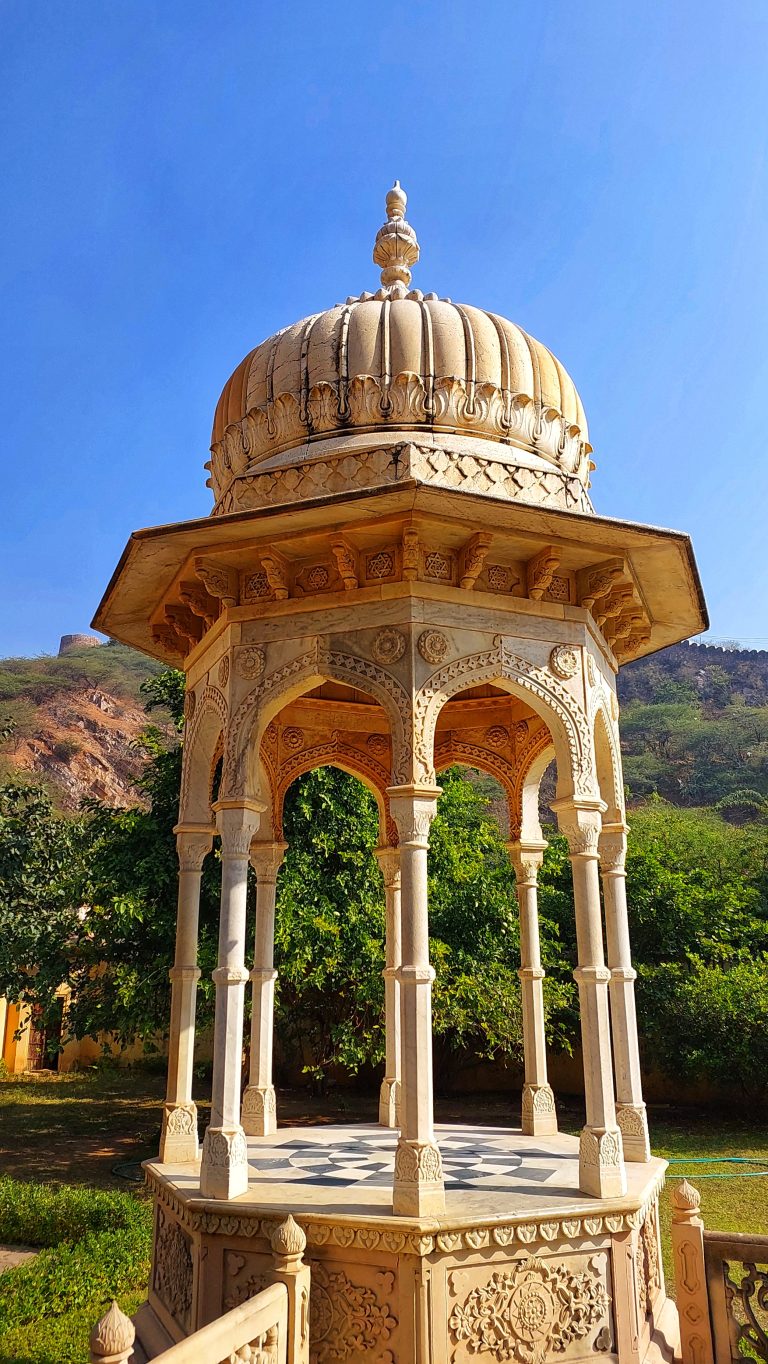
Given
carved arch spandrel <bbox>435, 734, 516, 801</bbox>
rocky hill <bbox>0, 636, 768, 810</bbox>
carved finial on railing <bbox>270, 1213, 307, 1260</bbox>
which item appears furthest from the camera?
rocky hill <bbox>0, 636, 768, 810</bbox>

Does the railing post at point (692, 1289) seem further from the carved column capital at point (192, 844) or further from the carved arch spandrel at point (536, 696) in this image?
the carved column capital at point (192, 844)

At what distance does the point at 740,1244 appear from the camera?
214 inches

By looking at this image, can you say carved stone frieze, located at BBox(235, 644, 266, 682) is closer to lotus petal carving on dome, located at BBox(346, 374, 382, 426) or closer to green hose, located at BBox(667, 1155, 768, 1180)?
lotus petal carving on dome, located at BBox(346, 374, 382, 426)

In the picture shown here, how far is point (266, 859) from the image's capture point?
29.7 ft

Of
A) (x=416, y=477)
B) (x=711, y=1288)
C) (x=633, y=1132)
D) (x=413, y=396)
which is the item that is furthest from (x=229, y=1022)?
(x=413, y=396)

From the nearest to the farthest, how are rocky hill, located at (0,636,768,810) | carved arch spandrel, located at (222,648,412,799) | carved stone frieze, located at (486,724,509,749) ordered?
carved arch spandrel, located at (222,648,412,799) < carved stone frieze, located at (486,724,509,749) < rocky hill, located at (0,636,768,810)

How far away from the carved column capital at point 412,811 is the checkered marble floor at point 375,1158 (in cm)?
222

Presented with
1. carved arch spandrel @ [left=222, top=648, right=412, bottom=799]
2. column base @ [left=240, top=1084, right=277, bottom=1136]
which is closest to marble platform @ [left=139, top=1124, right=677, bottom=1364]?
column base @ [left=240, top=1084, right=277, bottom=1136]

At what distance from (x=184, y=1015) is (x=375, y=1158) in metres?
1.77

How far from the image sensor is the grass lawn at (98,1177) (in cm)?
760

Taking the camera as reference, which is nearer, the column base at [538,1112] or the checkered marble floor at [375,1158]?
the checkered marble floor at [375,1158]

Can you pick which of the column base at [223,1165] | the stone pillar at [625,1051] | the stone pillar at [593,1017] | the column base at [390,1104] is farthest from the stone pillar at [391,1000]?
the column base at [223,1165]

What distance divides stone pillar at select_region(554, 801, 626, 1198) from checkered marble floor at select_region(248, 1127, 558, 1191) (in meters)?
0.58

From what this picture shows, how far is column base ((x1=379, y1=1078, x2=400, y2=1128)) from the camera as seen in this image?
8922 mm
